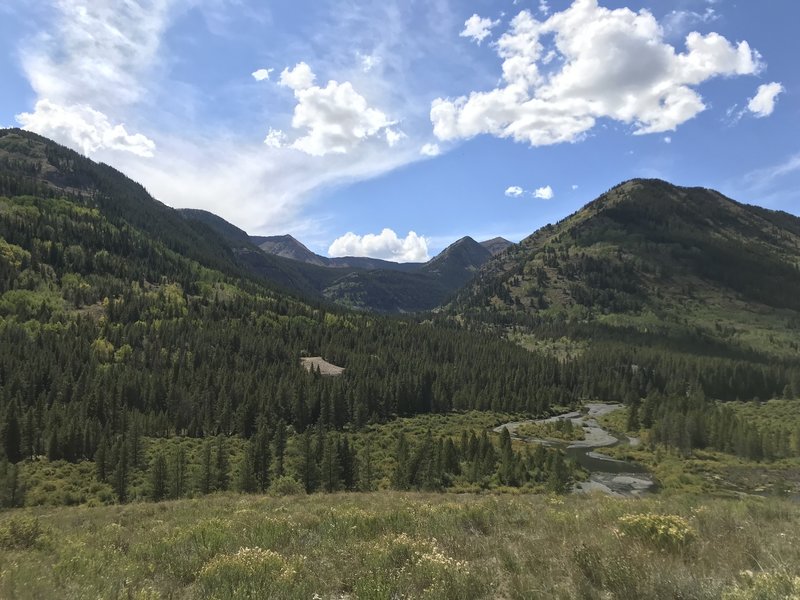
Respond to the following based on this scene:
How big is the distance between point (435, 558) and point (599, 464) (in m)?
86.3

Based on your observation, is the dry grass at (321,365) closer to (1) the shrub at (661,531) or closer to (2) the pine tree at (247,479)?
(2) the pine tree at (247,479)

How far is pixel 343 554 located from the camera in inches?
450

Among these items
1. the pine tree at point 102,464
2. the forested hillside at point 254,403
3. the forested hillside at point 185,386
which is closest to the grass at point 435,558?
the forested hillside at point 254,403

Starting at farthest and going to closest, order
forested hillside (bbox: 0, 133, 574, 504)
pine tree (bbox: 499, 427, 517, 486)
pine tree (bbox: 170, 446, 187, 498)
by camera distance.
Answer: forested hillside (bbox: 0, 133, 574, 504) < pine tree (bbox: 499, 427, 517, 486) < pine tree (bbox: 170, 446, 187, 498)

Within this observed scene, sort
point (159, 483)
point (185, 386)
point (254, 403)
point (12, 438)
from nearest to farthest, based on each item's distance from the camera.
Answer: point (159, 483) < point (12, 438) < point (254, 403) < point (185, 386)

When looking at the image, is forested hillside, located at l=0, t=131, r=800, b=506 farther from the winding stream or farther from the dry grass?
the winding stream

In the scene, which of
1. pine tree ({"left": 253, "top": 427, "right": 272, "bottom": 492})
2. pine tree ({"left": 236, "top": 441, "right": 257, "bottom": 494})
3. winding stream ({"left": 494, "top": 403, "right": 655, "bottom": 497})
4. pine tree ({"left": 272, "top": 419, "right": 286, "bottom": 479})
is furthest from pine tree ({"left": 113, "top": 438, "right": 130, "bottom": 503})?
winding stream ({"left": 494, "top": 403, "right": 655, "bottom": 497})

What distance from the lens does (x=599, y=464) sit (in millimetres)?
84062

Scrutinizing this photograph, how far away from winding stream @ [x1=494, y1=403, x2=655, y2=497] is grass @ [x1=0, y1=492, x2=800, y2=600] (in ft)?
97.5

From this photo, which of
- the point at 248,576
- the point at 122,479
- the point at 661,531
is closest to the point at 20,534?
the point at 248,576

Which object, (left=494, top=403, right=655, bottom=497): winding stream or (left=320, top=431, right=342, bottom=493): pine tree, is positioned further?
(left=494, top=403, right=655, bottom=497): winding stream

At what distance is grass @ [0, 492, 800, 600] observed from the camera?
8195 mm

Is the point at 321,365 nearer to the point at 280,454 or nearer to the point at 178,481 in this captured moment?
the point at 280,454

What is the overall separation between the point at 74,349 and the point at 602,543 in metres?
172
